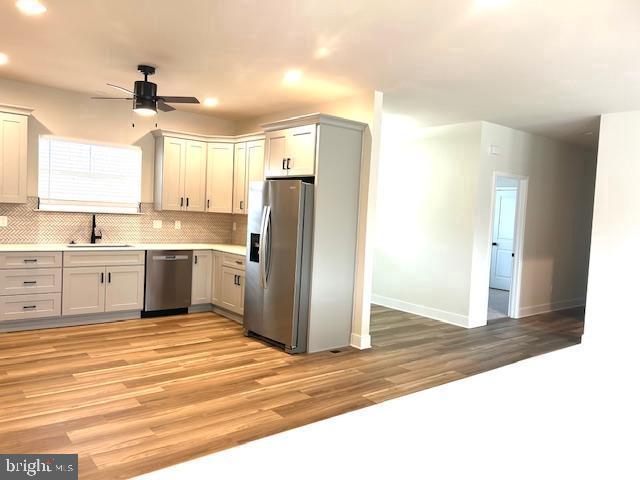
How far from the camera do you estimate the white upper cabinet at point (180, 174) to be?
233 inches

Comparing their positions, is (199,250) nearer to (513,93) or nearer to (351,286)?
(351,286)

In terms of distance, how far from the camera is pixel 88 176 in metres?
5.66

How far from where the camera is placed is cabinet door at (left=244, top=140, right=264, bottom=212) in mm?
5780

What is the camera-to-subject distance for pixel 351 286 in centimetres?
481

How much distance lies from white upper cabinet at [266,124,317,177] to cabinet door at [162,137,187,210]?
1519 mm

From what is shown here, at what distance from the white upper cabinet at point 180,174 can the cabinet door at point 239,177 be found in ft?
1.37

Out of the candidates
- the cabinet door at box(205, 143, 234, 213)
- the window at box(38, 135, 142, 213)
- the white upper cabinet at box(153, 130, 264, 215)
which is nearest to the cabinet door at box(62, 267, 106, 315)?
the window at box(38, 135, 142, 213)

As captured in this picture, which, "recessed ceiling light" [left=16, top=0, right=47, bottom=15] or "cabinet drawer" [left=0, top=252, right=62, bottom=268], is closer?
"recessed ceiling light" [left=16, top=0, right=47, bottom=15]

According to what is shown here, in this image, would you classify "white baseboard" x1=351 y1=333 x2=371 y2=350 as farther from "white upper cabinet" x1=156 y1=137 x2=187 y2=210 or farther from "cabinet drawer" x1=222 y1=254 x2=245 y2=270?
"white upper cabinet" x1=156 y1=137 x2=187 y2=210

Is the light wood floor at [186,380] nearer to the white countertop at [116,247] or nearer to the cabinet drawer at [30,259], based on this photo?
the cabinet drawer at [30,259]

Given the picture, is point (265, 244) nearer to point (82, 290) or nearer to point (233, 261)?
point (233, 261)

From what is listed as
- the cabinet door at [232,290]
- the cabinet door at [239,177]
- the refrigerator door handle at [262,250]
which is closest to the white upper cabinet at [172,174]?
the cabinet door at [239,177]

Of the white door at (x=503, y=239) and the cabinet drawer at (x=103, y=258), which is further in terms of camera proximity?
the white door at (x=503, y=239)

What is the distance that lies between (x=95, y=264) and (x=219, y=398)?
2.66 metres
